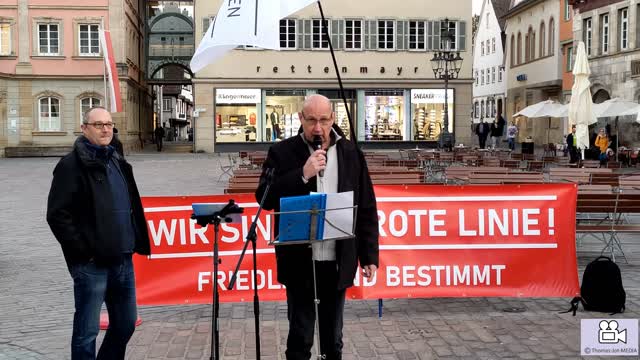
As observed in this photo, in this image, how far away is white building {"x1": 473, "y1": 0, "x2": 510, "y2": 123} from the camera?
71562 millimetres

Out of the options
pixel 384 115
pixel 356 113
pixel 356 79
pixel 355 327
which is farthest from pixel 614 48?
pixel 355 327

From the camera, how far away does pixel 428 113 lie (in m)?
46.6

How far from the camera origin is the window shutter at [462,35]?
152ft

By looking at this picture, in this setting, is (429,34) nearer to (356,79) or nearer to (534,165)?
(356,79)

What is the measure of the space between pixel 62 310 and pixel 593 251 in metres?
6.95

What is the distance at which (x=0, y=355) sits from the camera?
248 inches

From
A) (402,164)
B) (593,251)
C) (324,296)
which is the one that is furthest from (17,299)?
(402,164)

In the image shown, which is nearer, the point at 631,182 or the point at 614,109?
the point at 631,182

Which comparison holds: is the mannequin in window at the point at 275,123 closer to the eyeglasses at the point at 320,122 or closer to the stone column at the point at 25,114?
the stone column at the point at 25,114

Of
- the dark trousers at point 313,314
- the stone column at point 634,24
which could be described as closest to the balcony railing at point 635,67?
the stone column at point 634,24

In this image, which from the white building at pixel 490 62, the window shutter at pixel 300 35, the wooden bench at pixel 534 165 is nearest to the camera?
the wooden bench at pixel 534 165

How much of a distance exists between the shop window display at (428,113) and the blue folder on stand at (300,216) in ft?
140

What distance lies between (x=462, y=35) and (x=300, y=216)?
43650 millimetres

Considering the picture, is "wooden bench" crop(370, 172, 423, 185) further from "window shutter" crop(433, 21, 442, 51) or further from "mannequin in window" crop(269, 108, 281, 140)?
"window shutter" crop(433, 21, 442, 51)
